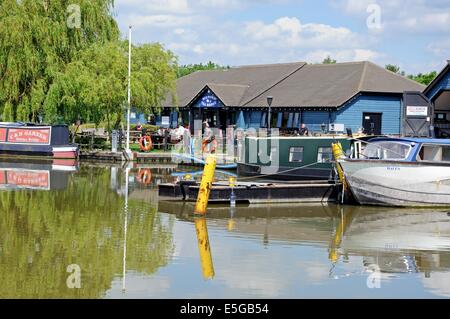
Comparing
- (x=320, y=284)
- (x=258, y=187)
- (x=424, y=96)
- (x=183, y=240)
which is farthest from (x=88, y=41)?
(x=320, y=284)

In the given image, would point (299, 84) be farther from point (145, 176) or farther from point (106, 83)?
point (145, 176)

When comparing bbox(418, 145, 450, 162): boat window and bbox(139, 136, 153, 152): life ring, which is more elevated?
bbox(418, 145, 450, 162): boat window

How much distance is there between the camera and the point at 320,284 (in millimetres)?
13977

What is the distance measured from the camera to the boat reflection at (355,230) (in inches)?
655

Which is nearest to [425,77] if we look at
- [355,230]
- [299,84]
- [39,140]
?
[299,84]

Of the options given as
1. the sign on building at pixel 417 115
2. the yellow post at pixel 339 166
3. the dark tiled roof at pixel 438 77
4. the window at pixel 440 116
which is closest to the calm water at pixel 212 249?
the yellow post at pixel 339 166

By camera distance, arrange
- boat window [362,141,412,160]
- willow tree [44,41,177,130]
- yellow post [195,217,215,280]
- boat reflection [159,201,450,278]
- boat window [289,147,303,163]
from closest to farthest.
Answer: yellow post [195,217,215,280], boat reflection [159,201,450,278], boat window [362,141,412,160], boat window [289,147,303,163], willow tree [44,41,177,130]

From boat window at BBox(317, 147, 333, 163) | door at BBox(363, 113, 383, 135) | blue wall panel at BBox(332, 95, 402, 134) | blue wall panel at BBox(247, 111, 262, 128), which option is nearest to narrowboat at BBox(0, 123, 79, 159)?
blue wall panel at BBox(247, 111, 262, 128)

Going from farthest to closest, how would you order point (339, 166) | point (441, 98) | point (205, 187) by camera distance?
point (441, 98) → point (339, 166) → point (205, 187)

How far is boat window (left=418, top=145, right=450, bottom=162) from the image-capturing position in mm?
24672

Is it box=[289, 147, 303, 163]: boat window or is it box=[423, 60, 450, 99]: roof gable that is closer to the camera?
box=[289, 147, 303, 163]: boat window

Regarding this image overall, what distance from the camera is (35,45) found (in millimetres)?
45281

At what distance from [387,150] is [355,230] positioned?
194 inches

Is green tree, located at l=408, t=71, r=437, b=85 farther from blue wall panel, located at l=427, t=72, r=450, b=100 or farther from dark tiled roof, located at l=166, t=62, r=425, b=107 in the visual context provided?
blue wall panel, located at l=427, t=72, r=450, b=100
